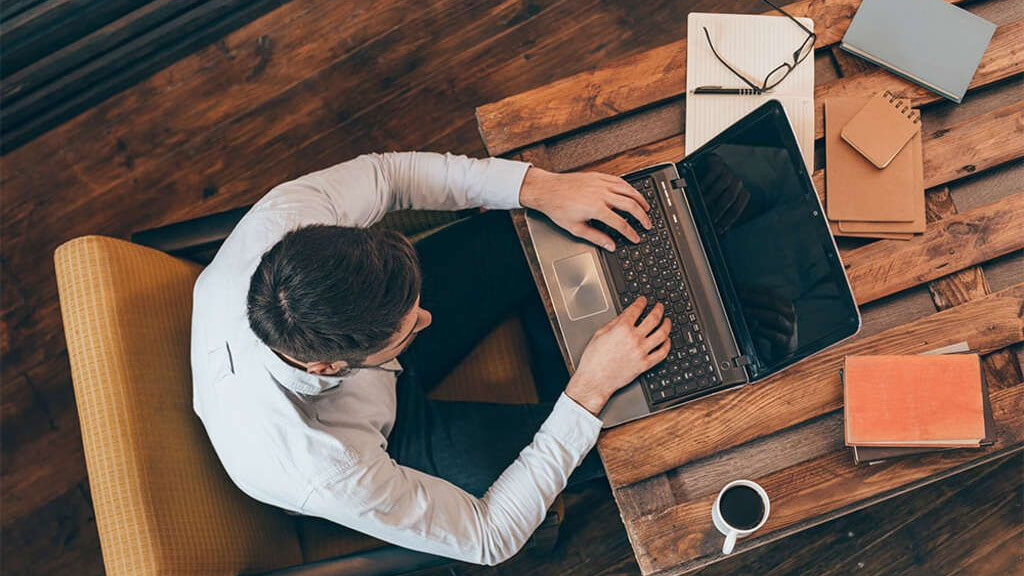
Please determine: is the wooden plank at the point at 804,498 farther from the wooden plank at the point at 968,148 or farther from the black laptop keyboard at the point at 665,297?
the wooden plank at the point at 968,148

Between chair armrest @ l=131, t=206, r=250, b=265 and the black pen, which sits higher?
the black pen

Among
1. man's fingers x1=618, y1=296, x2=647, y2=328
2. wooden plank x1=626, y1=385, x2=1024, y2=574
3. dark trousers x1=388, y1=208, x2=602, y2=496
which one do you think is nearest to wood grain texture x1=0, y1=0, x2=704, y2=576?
dark trousers x1=388, y1=208, x2=602, y2=496

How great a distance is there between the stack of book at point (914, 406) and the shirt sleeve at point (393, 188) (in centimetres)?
65

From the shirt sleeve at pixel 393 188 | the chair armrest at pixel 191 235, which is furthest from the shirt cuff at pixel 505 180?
the chair armrest at pixel 191 235

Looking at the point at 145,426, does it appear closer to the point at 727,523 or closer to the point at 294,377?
the point at 294,377

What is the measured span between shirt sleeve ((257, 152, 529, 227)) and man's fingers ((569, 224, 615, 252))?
0.12 meters

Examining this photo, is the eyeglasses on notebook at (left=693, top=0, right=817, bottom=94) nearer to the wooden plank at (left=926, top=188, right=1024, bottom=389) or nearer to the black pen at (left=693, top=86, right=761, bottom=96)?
the black pen at (left=693, top=86, right=761, bottom=96)

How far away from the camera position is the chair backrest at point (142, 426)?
103 cm

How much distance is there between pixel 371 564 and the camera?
120 centimetres

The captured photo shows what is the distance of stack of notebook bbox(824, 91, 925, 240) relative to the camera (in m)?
1.25

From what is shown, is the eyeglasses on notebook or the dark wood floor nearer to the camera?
the eyeglasses on notebook

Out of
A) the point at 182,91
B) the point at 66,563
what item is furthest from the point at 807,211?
the point at 66,563

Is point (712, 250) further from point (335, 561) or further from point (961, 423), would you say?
point (335, 561)

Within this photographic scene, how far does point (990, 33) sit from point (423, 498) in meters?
1.27
